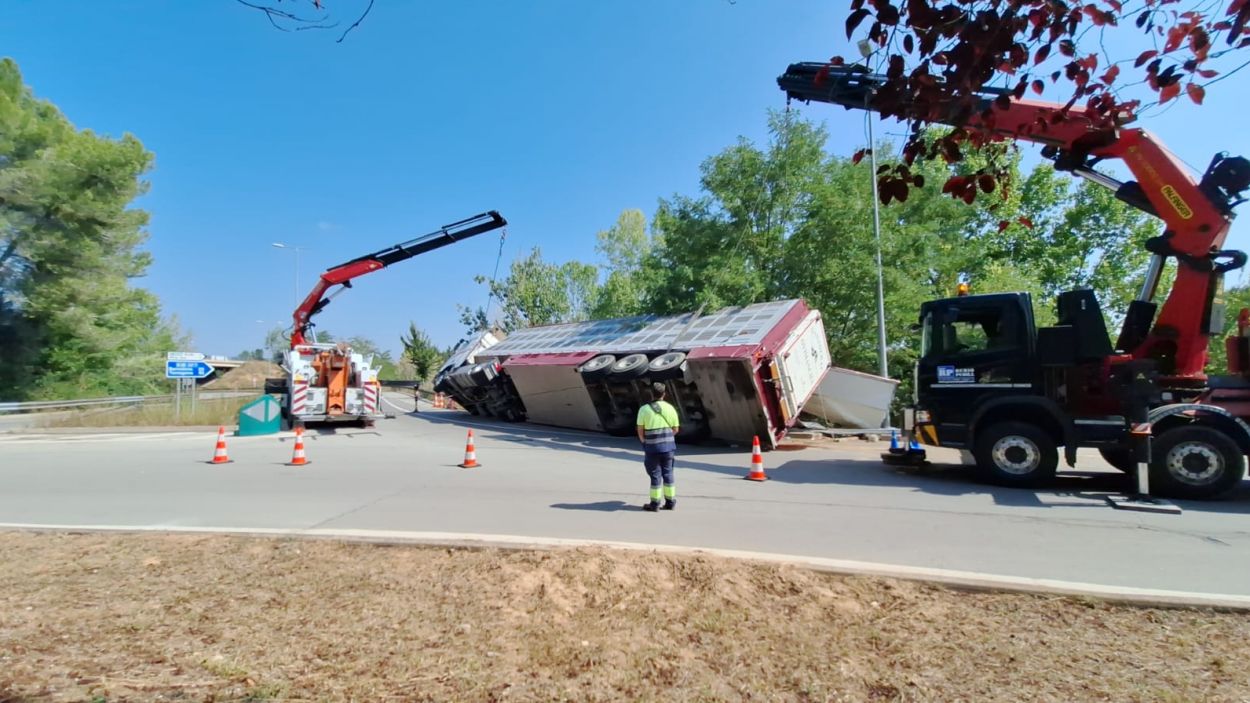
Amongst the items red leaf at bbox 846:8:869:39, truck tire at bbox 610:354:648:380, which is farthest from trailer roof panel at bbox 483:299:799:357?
red leaf at bbox 846:8:869:39

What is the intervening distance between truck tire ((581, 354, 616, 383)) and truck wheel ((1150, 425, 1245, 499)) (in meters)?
9.97

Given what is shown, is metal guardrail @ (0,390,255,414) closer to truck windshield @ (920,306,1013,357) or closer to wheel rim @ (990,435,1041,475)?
truck windshield @ (920,306,1013,357)

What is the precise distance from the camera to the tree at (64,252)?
24109 millimetres

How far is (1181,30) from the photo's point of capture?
215cm

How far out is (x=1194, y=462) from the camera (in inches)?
305

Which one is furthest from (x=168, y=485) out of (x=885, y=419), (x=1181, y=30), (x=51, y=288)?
(x=51, y=288)

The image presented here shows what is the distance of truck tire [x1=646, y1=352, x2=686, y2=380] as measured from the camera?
1327 cm

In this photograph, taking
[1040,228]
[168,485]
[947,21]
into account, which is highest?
[1040,228]

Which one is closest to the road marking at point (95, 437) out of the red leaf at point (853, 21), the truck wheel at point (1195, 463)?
the red leaf at point (853, 21)

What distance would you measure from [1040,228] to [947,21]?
32505 millimetres

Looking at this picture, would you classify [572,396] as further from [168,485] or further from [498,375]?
[168,485]

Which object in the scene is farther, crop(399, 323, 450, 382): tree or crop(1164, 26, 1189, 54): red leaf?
crop(399, 323, 450, 382): tree

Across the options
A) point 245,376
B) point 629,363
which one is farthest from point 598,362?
point 245,376

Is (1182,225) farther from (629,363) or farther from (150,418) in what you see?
(150,418)
